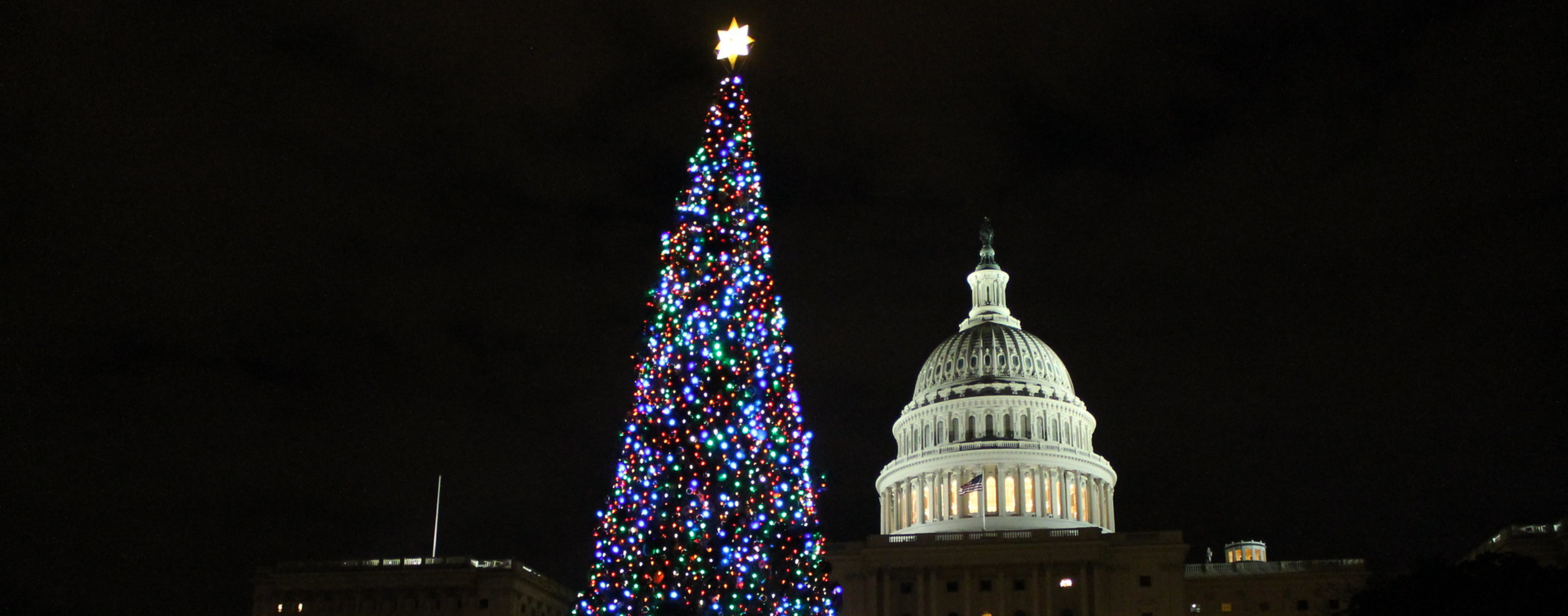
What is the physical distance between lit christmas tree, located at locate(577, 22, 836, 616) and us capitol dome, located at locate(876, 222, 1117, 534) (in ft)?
232

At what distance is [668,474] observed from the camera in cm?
4141

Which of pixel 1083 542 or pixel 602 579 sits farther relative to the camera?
pixel 1083 542

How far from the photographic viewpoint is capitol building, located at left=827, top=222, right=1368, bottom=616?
100 metres

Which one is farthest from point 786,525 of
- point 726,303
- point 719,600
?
point 726,303

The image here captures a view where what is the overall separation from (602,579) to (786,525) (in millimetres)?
4825

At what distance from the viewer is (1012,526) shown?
115 m

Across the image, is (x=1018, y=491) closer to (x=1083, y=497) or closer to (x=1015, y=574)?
(x=1083, y=497)

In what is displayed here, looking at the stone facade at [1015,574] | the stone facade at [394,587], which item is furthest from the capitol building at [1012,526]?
the stone facade at [394,587]

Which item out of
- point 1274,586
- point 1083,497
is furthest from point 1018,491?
point 1274,586

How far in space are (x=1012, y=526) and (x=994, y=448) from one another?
6.44 metres

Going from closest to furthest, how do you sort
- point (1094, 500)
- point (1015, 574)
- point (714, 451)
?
point (714, 451)
point (1015, 574)
point (1094, 500)

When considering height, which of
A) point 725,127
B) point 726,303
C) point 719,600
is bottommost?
point 719,600

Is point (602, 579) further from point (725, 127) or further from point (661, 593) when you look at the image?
point (725, 127)

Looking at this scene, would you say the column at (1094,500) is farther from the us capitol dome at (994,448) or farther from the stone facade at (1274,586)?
the stone facade at (1274,586)
